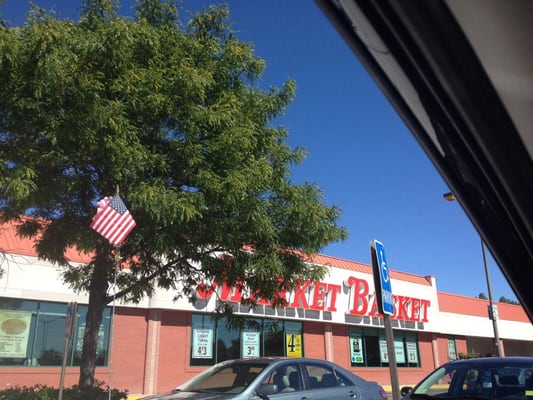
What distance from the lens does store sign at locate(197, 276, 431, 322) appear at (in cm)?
2522

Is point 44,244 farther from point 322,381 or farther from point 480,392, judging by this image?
point 480,392

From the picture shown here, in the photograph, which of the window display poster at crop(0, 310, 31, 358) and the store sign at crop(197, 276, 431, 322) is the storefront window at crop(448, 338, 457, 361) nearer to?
the store sign at crop(197, 276, 431, 322)

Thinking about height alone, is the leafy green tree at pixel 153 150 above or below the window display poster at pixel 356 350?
above

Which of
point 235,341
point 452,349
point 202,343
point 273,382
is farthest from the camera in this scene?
point 452,349

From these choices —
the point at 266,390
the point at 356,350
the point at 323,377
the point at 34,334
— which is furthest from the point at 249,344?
the point at 266,390

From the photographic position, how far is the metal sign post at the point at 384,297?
275 inches

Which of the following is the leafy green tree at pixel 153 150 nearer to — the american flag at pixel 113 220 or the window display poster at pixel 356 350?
the american flag at pixel 113 220

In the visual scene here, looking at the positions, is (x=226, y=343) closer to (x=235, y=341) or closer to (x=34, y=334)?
(x=235, y=341)

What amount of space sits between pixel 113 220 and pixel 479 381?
626 cm

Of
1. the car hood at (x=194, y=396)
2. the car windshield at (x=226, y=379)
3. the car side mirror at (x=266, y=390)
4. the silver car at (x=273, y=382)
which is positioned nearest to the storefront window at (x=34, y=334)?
the car windshield at (x=226, y=379)

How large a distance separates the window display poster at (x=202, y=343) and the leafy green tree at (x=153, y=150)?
9.53 metres

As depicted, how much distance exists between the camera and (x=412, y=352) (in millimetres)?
32469

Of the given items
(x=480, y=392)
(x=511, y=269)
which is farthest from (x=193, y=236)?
(x=511, y=269)

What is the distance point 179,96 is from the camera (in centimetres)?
1005
